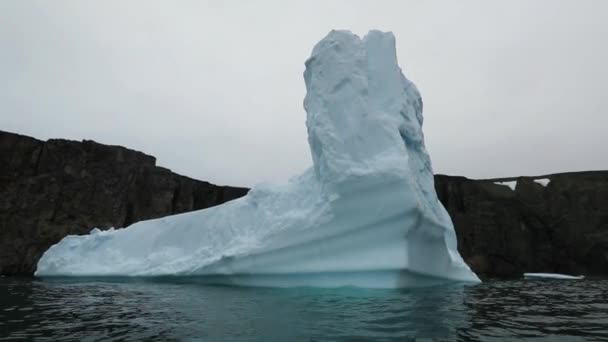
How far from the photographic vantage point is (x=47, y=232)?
71.3 ft

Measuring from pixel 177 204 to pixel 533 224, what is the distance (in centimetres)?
2417

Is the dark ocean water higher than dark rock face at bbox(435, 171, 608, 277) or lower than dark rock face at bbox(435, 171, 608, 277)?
lower

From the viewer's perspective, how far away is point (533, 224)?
26.2 m

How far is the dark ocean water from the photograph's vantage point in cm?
411

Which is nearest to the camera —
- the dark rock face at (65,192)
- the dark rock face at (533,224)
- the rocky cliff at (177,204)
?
the dark rock face at (65,192)

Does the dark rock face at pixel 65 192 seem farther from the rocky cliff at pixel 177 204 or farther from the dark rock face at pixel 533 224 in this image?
the dark rock face at pixel 533 224

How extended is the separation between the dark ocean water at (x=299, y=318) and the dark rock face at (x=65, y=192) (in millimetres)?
16730

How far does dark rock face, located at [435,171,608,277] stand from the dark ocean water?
66.1 feet

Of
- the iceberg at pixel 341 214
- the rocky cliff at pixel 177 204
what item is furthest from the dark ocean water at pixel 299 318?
the rocky cliff at pixel 177 204

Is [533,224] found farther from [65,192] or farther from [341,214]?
[65,192]

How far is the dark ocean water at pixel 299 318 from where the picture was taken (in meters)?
4.11

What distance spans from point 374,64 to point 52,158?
2126 cm

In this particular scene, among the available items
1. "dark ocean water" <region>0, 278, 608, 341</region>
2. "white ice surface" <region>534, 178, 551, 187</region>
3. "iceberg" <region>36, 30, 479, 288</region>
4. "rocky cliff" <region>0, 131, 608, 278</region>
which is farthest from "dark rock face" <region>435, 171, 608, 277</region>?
"dark ocean water" <region>0, 278, 608, 341</region>

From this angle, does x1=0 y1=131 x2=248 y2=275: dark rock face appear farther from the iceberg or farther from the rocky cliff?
the iceberg
